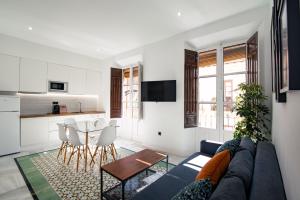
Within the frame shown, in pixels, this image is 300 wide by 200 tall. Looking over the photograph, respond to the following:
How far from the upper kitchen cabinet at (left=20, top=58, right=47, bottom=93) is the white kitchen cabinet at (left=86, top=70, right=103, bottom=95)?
1364mm

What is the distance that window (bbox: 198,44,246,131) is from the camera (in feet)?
10.9

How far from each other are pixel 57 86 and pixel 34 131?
1.45 meters

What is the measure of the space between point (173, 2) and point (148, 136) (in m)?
3.26

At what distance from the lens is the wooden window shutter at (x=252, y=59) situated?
2729 mm

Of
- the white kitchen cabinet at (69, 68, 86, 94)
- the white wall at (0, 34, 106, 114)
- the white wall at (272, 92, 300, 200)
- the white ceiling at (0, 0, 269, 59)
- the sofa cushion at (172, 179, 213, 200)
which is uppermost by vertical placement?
the white ceiling at (0, 0, 269, 59)

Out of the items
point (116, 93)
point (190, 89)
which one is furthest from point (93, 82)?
point (190, 89)

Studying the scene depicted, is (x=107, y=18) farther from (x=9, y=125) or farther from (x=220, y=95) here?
(x=9, y=125)

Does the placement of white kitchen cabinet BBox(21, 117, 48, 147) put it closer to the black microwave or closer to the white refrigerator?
the white refrigerator

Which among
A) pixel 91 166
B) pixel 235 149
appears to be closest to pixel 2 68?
pixel 91 166

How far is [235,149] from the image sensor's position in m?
1.67

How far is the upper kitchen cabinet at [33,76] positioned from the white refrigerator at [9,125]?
572mm

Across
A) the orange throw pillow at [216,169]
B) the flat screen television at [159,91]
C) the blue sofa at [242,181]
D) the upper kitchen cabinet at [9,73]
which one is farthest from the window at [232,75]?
the upper kitchen cabinet at [9,73]

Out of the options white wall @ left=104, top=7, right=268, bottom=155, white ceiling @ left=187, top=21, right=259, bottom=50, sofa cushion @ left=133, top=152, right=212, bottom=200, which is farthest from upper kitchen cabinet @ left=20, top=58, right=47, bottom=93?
sofa cushion @ left=133, top=152, right=212, bottom=200

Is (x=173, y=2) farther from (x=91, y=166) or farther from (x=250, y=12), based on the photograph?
(x=91, y=166)
